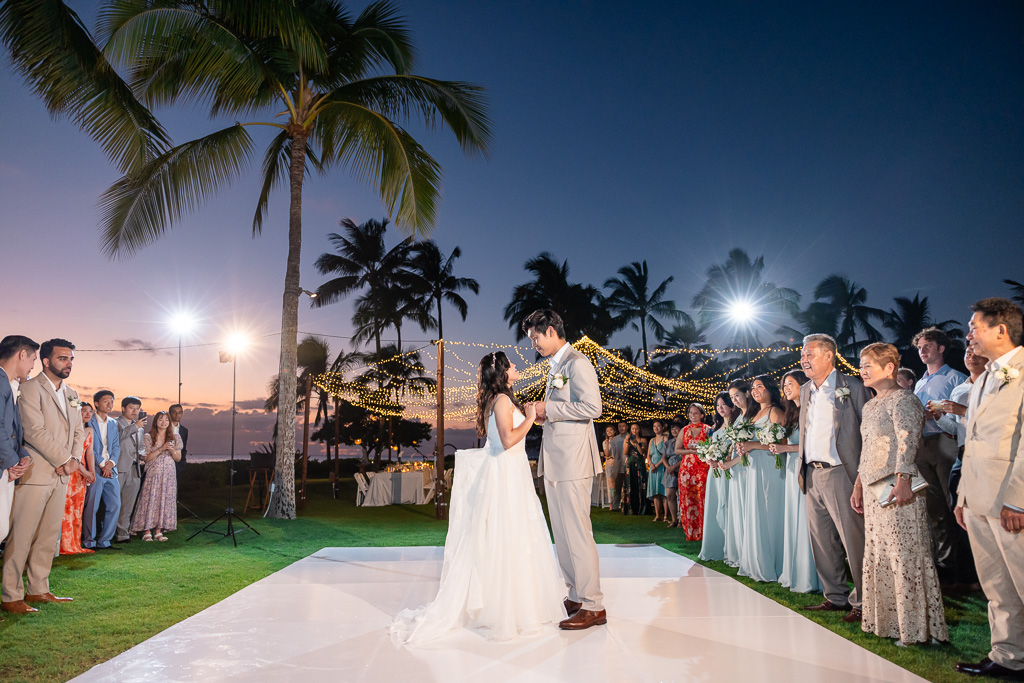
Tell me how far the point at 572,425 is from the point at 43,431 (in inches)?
166

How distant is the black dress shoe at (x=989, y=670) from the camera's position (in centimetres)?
337

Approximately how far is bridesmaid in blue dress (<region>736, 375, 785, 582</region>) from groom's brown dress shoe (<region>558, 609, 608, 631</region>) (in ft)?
7.86

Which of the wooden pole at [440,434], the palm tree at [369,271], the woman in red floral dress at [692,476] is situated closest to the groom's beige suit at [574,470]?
the woman in red floral dress at [692,476]

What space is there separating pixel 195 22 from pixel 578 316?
23.7 m

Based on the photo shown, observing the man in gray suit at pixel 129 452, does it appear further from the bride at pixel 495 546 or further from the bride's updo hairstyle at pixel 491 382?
the bride's updo hairstyle at pixel 491 382

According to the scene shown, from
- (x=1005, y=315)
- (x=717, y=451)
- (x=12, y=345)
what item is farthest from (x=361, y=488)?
(x=1005, y=315)

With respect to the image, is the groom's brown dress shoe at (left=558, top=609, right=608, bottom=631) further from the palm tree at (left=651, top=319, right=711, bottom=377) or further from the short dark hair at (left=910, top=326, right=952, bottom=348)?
the palm tree at (left=651, top=319, right=711, bottom=377)

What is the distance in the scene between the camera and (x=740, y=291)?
39.9 meters

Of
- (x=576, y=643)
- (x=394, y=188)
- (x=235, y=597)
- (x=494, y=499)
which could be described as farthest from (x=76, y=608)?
(x=394, y=188)

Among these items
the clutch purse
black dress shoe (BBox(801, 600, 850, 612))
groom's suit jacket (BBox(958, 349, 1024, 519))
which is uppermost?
groom's suit jacket (BBox(958, 349, 1024, 519))

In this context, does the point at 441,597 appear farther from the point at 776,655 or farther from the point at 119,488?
the point at 119,488

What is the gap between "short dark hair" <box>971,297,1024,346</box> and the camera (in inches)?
141

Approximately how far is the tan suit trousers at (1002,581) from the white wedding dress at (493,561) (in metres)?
2.40

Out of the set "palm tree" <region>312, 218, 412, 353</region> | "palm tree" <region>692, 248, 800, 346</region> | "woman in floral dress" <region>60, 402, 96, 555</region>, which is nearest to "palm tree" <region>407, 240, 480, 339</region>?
"palm tree" <region>312, 218, 412, 353</region>
